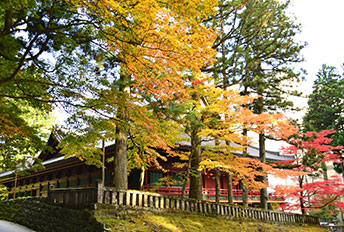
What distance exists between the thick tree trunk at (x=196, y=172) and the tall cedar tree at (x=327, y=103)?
26.0 meters

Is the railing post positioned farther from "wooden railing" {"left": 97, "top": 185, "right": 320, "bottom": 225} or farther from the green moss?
the green moss

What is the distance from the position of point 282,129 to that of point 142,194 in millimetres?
10290

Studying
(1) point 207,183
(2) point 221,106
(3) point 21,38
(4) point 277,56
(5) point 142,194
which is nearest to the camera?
(3) point 21,38

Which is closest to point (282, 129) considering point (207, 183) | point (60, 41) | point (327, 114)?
point (207, 183)

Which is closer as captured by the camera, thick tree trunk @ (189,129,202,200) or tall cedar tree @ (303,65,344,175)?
thick tree trunk @ (189,129,202,200)

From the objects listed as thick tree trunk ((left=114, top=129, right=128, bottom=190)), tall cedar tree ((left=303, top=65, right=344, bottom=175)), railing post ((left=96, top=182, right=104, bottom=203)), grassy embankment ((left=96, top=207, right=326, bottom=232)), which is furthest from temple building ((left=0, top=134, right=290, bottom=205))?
tall cedar tree ((left=303, top=65, right=344, bottom=175))

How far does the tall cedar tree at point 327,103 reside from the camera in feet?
120

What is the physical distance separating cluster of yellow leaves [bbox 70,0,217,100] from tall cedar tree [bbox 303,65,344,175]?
31705mm

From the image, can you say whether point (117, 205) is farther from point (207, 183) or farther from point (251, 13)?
point (207, 183)

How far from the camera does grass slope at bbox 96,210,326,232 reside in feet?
25.6

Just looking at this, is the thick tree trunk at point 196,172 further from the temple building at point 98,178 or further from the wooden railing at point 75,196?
the wooden railing at point 75,196

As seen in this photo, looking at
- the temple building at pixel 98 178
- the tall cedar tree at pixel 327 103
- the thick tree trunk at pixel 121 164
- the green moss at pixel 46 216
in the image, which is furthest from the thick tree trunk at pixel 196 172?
the tall cedar tree at pixel 327 103

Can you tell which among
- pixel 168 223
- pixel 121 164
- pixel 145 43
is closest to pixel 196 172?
pixel 121 164

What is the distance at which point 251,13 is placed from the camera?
1508 cm
